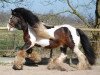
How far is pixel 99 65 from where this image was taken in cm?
1092

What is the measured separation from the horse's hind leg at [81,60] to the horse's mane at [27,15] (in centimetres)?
138

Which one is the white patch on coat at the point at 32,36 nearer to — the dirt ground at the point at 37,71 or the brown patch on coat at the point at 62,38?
the brown patch on coat at the point at 62,38

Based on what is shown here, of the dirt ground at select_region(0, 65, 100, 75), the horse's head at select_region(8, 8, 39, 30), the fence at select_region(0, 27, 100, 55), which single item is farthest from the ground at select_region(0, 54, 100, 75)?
the horse's head at select_region(8, 8, 39, 30)

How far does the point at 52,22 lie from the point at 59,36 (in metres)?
2.95

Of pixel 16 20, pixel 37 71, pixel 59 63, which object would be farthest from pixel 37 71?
pixel 16 20

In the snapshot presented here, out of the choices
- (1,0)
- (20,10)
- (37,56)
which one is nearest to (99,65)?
(37,56)

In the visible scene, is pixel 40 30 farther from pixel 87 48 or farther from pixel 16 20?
pixel 87 48

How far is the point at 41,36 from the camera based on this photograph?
954 centimetres

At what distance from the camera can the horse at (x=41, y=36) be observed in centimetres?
948

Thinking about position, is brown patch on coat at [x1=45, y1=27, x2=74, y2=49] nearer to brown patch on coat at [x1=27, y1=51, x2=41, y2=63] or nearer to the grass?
brown patch on coat at [x1=27, y1=51, x2=41, y2=63]

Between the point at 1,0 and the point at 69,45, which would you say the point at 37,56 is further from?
the point at 1,0

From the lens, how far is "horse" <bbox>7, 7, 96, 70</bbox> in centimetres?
948

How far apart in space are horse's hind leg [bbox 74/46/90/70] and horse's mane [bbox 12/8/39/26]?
1.38 metres

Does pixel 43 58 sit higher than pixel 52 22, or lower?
lower
